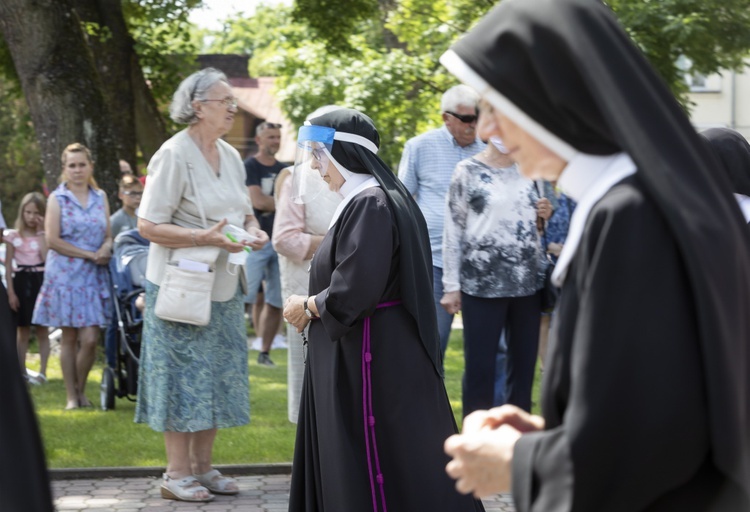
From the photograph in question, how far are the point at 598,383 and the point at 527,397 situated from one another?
5262 millimetres

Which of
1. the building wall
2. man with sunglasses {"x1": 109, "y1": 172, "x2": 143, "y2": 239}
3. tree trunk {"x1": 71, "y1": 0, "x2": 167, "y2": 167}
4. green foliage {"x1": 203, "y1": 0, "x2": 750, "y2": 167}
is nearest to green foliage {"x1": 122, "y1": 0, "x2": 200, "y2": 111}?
tree trunk {"x1": 71, "y1": 0, "x2": 167, "y2": 167}

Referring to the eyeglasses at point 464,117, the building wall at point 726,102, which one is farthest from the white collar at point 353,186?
the building wall at point 726,102

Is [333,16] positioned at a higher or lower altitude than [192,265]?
higher

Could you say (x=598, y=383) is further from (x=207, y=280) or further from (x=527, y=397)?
(x=527, y=397)

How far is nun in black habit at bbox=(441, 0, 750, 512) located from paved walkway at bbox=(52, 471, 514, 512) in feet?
14.3

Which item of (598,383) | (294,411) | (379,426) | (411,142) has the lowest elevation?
(294,411)

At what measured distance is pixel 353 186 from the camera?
491cm

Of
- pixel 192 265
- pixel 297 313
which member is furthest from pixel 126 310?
pixel 297 313

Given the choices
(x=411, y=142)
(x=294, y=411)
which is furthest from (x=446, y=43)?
(x=294, y=411)

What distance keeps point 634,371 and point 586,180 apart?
0.39m

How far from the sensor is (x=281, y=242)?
668 cm

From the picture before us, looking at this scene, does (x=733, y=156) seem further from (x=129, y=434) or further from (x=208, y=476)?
(x=129, y=434)

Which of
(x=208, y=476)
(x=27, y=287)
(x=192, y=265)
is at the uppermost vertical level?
(x=192, y=265)

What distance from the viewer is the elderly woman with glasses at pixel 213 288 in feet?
19.8
